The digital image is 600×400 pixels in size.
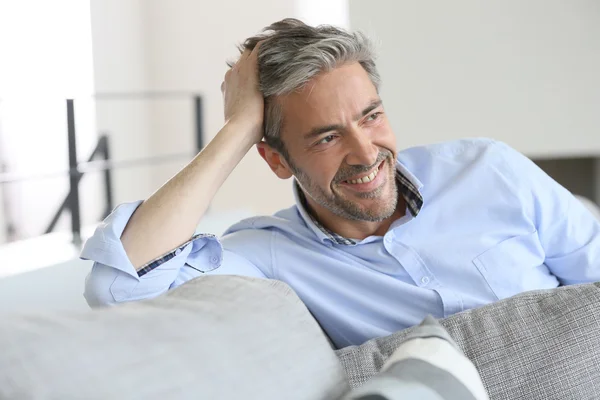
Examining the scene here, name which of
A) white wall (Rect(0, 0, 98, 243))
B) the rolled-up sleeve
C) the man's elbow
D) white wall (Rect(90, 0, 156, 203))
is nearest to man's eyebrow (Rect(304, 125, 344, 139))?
the rolled-up sleeve

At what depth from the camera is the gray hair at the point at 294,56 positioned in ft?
5.07

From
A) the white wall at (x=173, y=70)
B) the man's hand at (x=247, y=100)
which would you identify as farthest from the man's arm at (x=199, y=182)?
the white wall at (x=173, y=70)

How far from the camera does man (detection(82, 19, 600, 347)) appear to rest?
1460 mm

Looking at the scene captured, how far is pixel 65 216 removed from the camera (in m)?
5.71

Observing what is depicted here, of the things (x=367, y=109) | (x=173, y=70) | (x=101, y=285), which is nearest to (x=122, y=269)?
(x=101, y=285)

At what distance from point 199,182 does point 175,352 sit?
77 centimetres

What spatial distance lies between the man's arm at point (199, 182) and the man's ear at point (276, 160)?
0.05m

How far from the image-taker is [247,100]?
1.62 metres

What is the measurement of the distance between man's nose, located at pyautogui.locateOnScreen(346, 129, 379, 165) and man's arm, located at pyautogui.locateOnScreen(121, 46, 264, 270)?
8.5 inches

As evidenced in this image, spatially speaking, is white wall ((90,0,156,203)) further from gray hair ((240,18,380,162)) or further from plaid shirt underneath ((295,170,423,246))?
plaid shirt underneath ((295,170,423,246))

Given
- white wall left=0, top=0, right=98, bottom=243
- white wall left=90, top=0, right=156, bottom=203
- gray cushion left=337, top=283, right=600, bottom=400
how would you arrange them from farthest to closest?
white wall left=90, top=0, right=156, bottom=203, white wall left=0, top=0, right=98, bottom=243, gray cushion left=337, top=283, right=600, bottom=400

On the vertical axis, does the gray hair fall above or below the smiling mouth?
above

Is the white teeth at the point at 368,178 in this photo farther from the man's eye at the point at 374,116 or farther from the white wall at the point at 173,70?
the white wall at the point at 173,70

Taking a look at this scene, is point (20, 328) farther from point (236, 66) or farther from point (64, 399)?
point (236, 66)
